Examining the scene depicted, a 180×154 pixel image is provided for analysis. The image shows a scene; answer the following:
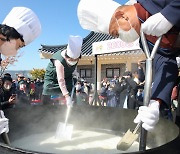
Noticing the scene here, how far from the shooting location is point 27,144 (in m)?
1.56

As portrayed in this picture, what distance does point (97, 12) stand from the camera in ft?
3.84

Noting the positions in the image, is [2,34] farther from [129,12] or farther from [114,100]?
[114,100]

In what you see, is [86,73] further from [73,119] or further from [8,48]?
[8,48]

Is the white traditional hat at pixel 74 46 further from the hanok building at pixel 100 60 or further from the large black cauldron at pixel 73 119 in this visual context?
the hanok building at pixel 100 60

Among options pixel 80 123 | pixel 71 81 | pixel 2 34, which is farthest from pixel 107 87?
pixel 2 34

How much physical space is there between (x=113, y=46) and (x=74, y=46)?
4.15ft

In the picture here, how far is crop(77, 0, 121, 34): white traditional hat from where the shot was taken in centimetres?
116

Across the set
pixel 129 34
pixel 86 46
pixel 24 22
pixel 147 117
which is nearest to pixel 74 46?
pixel 24 22

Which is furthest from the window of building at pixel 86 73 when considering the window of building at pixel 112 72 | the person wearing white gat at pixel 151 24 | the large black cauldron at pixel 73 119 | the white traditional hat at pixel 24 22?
the person wearing white gat at pixel 151 24

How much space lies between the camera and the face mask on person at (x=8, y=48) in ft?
4.06

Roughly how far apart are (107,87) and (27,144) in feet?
13.1

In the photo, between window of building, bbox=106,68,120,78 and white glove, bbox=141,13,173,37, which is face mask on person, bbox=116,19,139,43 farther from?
window of building, bbox=106,68,120,78

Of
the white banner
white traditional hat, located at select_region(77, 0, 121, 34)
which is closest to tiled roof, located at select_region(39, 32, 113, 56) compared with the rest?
the white banner

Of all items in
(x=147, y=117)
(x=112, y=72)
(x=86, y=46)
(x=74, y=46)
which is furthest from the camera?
(x=112, y=72)
